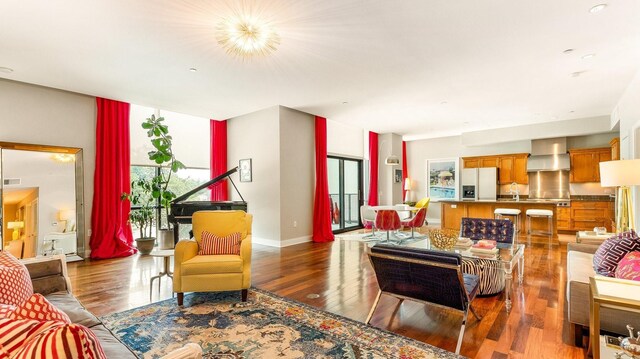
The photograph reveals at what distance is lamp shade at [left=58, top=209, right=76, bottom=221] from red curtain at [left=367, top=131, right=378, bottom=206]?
7.12 m

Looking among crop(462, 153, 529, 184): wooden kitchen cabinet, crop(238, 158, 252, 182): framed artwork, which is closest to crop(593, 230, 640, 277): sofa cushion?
crop(238, 158, 252, 182): framed artwork

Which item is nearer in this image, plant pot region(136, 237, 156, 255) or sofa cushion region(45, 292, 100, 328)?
sofa cushion region(45, 292, 100, 328)

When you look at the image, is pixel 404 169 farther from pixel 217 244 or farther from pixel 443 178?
pixel 217 244

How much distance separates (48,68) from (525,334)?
21.3 ft

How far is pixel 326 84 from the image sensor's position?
16.8 feet

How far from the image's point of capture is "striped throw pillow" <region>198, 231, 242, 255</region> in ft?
11.7

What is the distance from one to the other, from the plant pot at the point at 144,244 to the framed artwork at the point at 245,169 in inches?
89.7

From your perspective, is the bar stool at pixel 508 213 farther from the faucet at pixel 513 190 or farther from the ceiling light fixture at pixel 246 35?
the ceiling light fixture at pixel 246 35

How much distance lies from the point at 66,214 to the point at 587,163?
39.0 ft

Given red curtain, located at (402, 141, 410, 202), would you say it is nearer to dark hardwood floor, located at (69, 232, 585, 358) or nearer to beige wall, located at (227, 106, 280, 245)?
dark hardwood floor, located at (69, 232, 585, 358)

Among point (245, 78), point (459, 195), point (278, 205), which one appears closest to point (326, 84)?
point (245, 78)

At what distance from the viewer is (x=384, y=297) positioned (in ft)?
11.6

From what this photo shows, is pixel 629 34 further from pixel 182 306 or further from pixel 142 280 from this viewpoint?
pixel 142 280

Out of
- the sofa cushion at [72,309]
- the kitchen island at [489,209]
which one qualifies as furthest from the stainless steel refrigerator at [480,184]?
the sofa cushion at [72,309]
